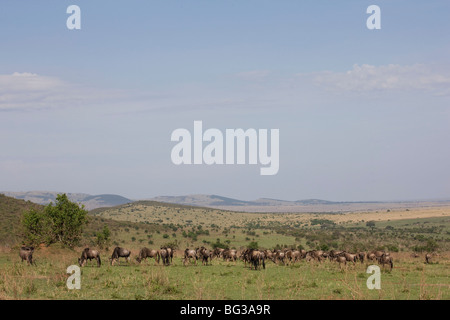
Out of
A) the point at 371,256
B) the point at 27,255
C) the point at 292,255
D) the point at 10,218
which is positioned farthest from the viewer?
the point at 10,218

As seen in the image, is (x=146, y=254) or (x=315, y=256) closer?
(x=146, y=254)

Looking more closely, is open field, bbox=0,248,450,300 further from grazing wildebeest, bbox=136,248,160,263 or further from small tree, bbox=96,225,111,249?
small tree, bbox=96,225,111,249

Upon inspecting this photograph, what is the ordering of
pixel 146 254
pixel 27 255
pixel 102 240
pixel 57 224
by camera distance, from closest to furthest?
pixel 27 255
pixel 146 254
pixel 57 224
pixel 102 240

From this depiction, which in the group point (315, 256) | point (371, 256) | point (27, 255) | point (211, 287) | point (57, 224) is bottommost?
point (315, 256)

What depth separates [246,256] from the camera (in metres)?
35.4

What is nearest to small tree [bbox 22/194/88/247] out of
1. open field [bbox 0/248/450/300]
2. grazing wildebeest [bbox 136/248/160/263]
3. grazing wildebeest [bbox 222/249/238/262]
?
grazing wildebeest [bbox 136/248/160/263]

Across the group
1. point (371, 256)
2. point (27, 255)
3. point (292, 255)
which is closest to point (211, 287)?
point (27, 255)

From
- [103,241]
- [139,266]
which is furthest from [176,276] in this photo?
[103,241]

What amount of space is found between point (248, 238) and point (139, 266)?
47459 millimetres

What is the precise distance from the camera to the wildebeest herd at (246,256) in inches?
1344

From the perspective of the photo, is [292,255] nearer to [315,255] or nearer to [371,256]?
[315,255]

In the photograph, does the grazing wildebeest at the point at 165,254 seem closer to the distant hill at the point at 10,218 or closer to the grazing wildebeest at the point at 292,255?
the grazing wildebeest at the point at 292,255

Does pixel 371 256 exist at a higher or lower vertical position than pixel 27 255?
lower

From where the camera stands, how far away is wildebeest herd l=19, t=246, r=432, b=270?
34125mm
